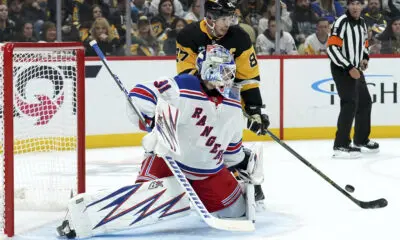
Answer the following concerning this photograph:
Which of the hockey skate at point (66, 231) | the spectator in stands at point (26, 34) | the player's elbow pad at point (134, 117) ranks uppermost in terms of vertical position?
the spectator in stands at point (26, 34)

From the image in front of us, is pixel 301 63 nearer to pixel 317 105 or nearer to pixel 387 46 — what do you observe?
pixel 317 105

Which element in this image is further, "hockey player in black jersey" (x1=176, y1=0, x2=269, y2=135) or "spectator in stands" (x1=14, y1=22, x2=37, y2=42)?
"spectator in stands" (x1=14, y1=22, x2=37, y2=42)

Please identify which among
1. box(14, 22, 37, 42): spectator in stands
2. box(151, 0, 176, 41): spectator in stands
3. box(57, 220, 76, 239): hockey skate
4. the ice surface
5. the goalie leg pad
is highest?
box(151, 0, 176, 41): spectator in stands

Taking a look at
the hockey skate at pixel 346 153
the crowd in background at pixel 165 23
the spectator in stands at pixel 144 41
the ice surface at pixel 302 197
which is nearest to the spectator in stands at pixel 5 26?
the crowd in background at pixel 165 23

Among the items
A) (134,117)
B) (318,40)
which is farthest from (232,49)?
(318,40)

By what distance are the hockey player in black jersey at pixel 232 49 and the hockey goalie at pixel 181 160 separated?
0.42m

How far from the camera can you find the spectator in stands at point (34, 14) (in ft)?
24.5

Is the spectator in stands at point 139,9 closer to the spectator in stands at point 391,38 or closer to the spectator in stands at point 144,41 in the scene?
the spectator in stands at point 144,41

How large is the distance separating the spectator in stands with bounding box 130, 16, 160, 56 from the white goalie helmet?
378cm

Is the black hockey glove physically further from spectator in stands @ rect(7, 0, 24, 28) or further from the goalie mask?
spectator in stands @ rect(7, 0, 24, 28)

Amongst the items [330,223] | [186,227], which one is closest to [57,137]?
[186,227]

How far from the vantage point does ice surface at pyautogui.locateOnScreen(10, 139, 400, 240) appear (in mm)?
4129

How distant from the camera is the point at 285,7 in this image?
827cm

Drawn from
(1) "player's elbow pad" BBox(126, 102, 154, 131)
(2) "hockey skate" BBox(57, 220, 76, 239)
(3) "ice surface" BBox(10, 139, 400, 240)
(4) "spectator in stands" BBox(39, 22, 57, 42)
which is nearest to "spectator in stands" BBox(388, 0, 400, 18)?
(3) "ice surface" BBox(10, 139, 400, 240)
